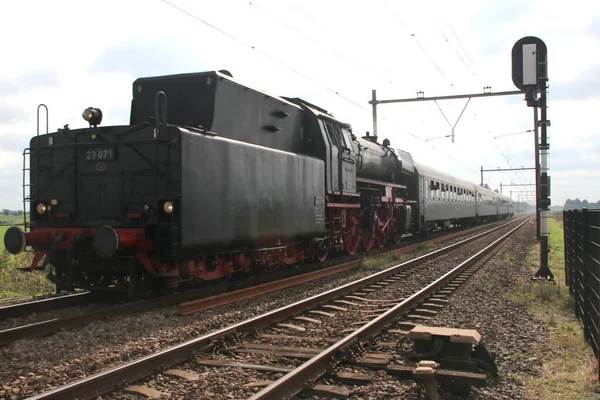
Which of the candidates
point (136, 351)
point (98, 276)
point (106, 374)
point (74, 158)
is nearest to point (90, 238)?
point (98, 276)

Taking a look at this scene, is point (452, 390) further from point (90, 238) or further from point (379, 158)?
point (379, 158)

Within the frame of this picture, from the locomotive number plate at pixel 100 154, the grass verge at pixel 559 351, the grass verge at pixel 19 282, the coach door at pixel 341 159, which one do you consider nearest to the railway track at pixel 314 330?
the grass verge at pixel 559 351

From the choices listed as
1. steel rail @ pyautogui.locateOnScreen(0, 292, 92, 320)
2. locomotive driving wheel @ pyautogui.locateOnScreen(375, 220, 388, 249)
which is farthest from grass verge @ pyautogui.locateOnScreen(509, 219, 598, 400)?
locomotive driving wheel @ pyautogui.locateOnScreen(375, 220, 388, 249)

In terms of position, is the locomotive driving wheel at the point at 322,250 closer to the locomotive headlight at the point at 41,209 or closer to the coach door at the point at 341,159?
the coach door at the point at 341,159

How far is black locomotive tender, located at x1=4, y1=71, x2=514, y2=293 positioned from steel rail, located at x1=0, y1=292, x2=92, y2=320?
357mm

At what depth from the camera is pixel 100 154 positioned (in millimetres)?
7402

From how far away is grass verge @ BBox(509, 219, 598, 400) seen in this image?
14.1 ft

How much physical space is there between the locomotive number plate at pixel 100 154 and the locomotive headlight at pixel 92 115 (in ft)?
1.62

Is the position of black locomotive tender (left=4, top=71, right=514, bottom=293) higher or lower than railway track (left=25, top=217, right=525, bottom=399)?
higher

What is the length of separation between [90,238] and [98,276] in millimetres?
689

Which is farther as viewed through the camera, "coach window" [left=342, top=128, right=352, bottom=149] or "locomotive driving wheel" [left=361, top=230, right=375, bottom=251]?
"locomotive driving wheel" [left=361, top=230, right=375, bottom=251]

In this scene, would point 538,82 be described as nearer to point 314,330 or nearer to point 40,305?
point 314,330

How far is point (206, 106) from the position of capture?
830 centimetres

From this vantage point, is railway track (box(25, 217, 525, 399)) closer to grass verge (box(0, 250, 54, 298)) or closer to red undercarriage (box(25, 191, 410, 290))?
red undercarriage (box(25, 191, 410, 290))
